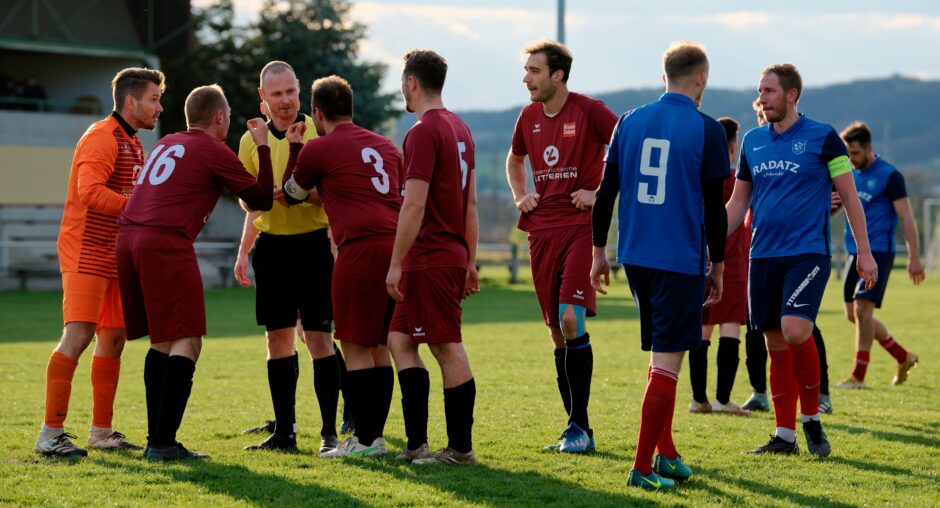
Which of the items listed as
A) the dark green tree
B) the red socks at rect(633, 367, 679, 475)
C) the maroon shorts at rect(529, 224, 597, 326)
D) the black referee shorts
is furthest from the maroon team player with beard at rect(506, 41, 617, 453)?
the dark green tree

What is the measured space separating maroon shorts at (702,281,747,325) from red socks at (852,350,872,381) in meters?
2.27

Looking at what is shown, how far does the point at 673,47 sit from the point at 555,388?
521cm

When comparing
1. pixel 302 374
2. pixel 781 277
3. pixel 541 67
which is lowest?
pixel 302 374

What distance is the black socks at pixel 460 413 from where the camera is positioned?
616 cm

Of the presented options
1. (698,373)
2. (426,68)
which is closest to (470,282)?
(426,68)

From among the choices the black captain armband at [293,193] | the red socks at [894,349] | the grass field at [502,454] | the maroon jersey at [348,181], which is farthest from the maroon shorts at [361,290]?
the red socks at [894,349]

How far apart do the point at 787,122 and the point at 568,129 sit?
1.30 metres

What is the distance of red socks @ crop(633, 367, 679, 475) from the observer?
18.3 ft

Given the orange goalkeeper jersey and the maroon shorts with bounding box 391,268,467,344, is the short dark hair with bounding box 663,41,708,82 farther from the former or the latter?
the orange goalkeeper jersey

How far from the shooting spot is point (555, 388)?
10.4 meters

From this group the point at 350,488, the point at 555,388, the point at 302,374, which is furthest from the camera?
the point at 302,374

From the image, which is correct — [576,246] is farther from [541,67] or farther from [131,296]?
[131,296]

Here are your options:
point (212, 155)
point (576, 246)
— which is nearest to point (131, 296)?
point (212, 155)

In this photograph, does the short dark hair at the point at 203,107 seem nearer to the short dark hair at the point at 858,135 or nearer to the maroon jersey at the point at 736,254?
the maroon jersey at the point at 736,254
